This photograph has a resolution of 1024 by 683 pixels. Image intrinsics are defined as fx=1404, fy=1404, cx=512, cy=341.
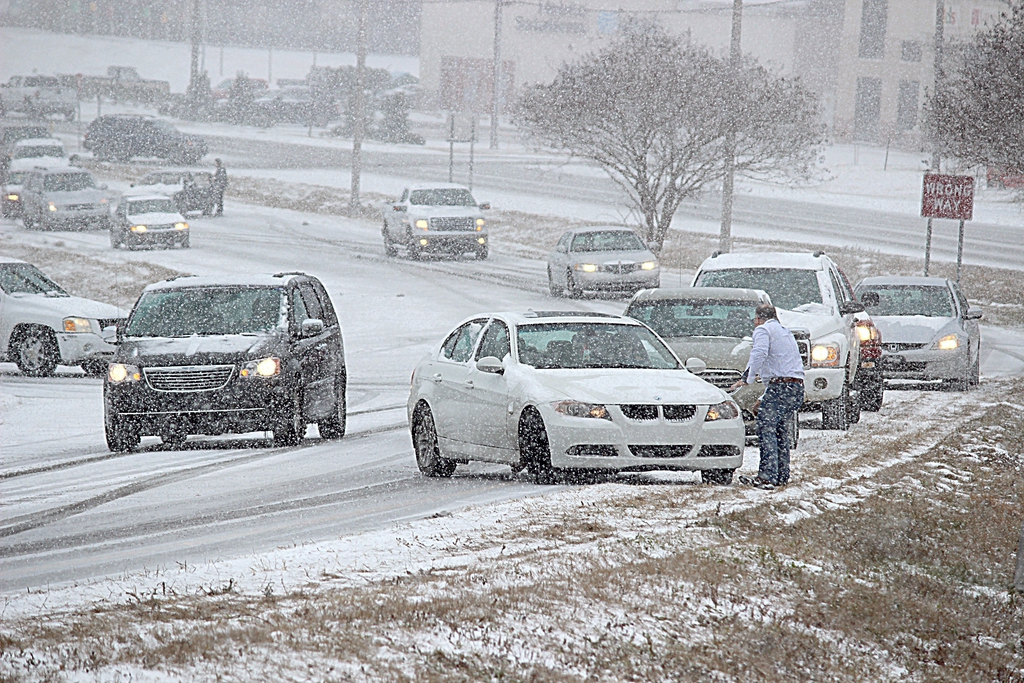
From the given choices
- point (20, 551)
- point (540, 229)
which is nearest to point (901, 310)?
point (20, 551)

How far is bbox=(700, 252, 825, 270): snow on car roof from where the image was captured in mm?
16031

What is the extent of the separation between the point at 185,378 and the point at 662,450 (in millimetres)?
4956

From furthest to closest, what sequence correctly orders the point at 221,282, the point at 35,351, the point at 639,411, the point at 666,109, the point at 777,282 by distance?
the point at 666,109
the point at 35,351
the point at 777,282
the point at 221,282
the point at 639,411

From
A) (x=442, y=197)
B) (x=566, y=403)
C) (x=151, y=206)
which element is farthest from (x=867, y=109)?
(x=566, y=403)

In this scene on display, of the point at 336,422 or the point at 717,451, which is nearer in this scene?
the point at 717,451

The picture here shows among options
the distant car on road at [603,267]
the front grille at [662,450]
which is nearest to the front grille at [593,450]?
the front grille at [662,450]

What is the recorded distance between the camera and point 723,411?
10891mm

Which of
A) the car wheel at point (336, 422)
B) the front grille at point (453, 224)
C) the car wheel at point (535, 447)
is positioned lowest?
the car wheel at point (336, 422)

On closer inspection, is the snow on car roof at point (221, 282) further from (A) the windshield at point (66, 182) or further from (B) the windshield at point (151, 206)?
(A) the windshield at point (66, 182)

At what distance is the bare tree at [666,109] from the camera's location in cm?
3712

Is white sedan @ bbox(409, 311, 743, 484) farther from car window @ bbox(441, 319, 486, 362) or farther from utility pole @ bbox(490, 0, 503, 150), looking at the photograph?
utility pole @ bbox(490, 0, 503, 150)

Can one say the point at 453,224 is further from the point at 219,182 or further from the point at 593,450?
the point at 593,450

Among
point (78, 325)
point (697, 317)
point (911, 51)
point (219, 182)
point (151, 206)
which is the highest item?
point (911, 51)

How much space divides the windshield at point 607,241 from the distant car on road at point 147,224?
47.3ft
